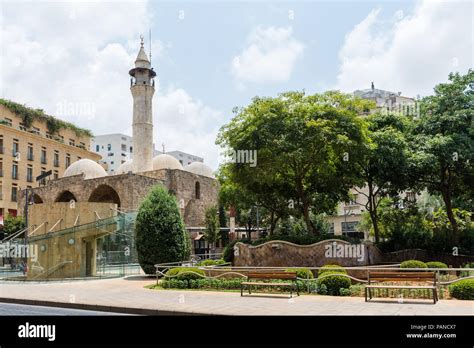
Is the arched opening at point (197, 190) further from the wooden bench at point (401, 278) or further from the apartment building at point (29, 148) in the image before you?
the wooden bench at point (401, 278)

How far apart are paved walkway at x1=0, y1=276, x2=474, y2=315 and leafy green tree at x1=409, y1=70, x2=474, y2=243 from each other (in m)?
13.7

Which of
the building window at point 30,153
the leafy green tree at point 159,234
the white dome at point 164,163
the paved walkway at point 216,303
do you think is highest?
the building window at point 30,153

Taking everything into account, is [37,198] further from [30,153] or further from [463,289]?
[463,289]

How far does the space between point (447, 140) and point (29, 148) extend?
5238cm

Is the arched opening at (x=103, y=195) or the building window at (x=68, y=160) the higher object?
the building window at (x=68, y=160)

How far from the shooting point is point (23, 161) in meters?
60.3

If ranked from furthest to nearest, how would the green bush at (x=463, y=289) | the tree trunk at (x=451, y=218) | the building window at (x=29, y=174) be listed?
the building window at (x=29, y=174)
the tree trunk at (x=451, y=218)
the green bush at (x=463, y=289)

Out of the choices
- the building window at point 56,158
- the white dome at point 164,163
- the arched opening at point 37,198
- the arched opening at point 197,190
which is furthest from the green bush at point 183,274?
the building window at point 56,158

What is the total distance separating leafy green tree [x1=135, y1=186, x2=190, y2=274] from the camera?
23719mm

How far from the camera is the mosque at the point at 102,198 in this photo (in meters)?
25.0

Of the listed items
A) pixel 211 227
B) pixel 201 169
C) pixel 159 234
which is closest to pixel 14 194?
pixel 201 169

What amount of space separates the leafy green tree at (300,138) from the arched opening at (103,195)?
2543cm
